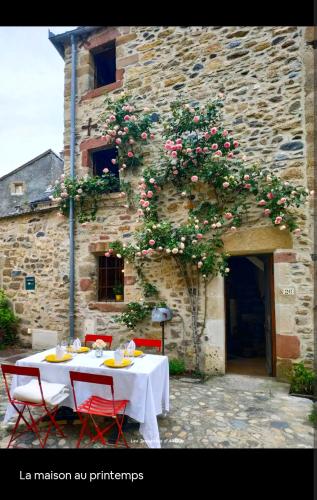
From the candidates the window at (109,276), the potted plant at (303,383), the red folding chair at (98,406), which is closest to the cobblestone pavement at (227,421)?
the potted plant at (303,383)

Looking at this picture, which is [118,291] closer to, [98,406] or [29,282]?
[29,282]

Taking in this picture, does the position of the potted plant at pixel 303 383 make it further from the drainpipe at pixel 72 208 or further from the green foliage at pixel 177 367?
the drainpipe at pixel 72 208

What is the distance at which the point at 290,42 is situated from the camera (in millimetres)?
4828

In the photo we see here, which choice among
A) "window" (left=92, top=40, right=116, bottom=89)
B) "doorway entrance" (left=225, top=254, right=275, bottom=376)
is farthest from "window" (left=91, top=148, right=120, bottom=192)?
"doorway entrance" (left=225, top=254, right=275, bottom=376)

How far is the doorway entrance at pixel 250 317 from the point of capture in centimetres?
512

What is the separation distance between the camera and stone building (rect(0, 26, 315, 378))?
4605 millimetres

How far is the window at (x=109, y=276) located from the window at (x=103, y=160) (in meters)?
1.94

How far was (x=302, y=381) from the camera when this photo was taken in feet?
13.5

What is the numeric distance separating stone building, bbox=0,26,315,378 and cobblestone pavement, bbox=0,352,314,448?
0.72 meters

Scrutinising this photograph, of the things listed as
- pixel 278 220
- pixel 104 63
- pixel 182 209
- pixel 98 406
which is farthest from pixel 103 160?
pixel 98 406

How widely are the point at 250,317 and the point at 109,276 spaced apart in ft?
12.3

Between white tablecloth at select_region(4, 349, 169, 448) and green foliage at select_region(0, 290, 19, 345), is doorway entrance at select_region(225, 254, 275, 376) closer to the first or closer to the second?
white tablecloth at select_region(4, 349, 169, 448)

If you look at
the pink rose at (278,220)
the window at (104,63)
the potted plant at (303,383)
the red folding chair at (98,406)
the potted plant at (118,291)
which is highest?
the window at (104,63)
